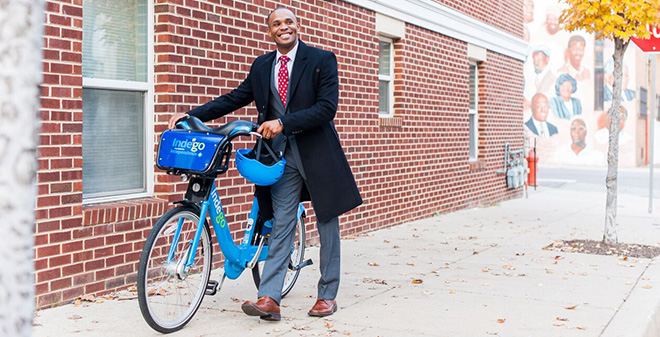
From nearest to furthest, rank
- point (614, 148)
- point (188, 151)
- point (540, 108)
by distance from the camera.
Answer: point (188, 151)
point (614, 148)
point (540, 108)

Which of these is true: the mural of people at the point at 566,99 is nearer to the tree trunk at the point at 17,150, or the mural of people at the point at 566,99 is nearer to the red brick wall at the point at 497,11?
the red brick wall at the point at 497,11

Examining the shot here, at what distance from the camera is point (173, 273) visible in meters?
4.43

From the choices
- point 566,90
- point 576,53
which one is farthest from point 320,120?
point 576,53

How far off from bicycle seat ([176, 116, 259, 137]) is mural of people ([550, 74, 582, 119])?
33.4m

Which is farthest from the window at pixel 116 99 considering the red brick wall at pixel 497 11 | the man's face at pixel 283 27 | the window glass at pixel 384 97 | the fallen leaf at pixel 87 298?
the red brick wall at pixel 497 11

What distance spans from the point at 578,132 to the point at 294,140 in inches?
1298

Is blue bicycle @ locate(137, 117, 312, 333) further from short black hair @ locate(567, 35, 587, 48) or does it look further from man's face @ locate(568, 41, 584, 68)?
man's face @ locate(568, 41, 584, 68)

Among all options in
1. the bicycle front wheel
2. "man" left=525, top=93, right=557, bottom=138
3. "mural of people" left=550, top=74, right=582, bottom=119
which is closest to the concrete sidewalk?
the bicycle front wheel

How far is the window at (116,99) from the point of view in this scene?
5.82 meters

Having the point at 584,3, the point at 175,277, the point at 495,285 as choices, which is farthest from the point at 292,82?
the point at 584,3

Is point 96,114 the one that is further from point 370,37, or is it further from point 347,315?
point 370,37

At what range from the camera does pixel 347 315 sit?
517 centimetres

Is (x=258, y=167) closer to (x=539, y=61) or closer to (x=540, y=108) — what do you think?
(x=540, y=108)

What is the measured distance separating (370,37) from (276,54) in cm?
507
